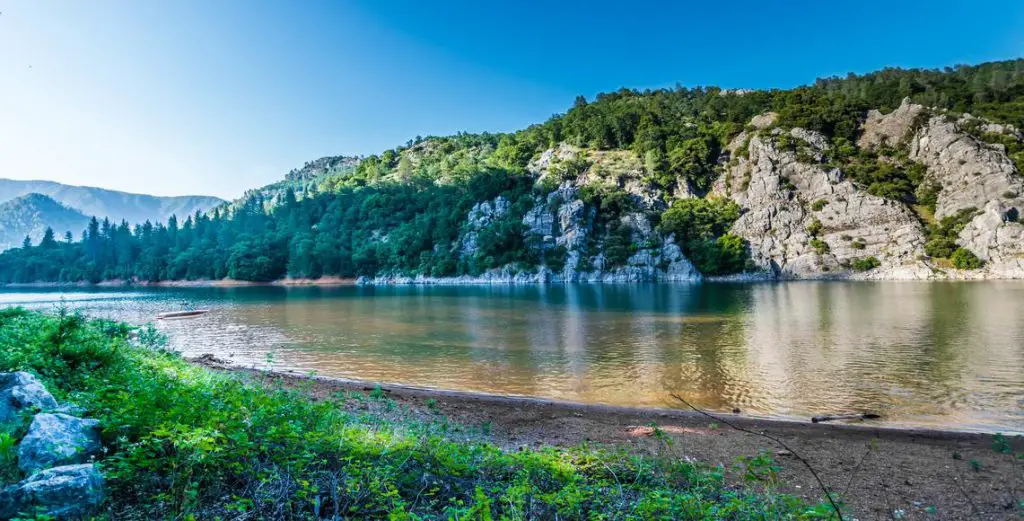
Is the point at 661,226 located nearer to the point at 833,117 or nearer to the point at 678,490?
the point at 833,117

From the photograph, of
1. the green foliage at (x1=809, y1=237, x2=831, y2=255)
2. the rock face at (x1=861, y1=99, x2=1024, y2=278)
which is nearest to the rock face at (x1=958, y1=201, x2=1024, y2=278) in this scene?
the rock face at (x1=861, y1=99, x2=1024, y2=278)

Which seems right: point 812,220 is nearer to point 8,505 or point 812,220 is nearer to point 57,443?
point 57,443

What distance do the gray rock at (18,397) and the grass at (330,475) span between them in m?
0.43

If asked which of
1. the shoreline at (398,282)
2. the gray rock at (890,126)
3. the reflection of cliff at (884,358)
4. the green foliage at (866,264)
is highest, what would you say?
Answer: the gray rock at (890,126)

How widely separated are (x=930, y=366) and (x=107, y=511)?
22.8 m

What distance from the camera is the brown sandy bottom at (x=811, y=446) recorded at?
6836 millimetres

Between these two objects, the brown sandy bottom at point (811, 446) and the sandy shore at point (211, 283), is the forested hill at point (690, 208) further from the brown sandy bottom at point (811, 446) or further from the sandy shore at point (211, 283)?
the brown sandy bottom at point (811, 446)

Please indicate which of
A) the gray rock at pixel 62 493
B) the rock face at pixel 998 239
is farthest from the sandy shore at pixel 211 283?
the rock face at pixel 998 239

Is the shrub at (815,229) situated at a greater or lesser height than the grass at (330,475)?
greater

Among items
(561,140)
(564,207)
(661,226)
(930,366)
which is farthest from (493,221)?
(930,366)

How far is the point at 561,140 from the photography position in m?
158

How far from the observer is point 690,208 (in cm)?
10900

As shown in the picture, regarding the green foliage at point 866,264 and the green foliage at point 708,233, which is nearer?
the green foliage at point 866,264

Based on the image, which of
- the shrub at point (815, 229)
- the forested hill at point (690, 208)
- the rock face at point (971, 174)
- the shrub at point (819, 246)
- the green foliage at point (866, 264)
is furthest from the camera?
the shrub at point (815, 229)
